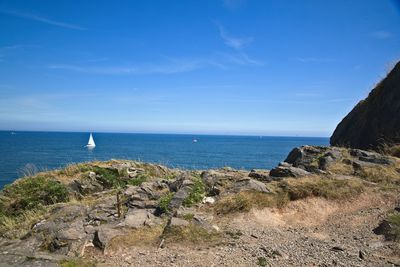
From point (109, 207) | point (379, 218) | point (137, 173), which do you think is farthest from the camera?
point (137, 173)

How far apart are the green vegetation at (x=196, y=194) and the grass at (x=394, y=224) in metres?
6.09


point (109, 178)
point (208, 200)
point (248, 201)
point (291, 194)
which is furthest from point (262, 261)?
point (109, 178)

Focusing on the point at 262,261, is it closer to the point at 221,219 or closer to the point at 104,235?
the point at 221,219

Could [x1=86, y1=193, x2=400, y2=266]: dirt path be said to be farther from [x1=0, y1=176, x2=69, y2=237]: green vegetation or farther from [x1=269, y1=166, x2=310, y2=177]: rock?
[x1=0, y1=176, x2=69, y2=237]: green vegetation

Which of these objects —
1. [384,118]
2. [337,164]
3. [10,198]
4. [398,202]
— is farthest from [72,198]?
[384,118]

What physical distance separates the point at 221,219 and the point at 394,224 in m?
4.99

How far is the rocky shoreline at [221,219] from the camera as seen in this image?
8.56 meters

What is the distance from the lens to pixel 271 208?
12109 mm

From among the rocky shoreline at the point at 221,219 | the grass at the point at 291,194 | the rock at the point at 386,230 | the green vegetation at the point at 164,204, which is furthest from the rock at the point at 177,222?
the rock at the point at 386,230

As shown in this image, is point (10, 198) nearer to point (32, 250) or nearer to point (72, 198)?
point (72, 198)

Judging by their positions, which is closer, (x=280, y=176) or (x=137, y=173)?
(x=280, y=176)

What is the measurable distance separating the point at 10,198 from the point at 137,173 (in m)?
6.12

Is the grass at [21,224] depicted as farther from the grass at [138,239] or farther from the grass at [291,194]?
the grass at [291,194]

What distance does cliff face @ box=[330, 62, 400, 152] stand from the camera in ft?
69.4
